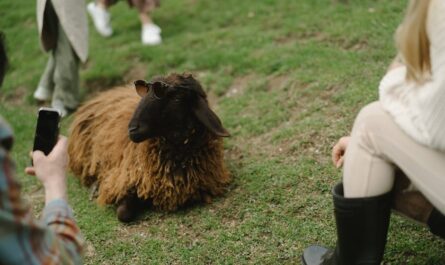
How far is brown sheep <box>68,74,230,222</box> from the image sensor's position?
3.67 metres

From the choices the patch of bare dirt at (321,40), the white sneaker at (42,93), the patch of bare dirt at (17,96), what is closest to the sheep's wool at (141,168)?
the white sneaker at (42,93)

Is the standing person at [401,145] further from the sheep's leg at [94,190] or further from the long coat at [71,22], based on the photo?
the long coat at [71,22]

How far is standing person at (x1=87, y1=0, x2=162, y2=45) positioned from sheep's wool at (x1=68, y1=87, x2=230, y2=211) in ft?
9.15

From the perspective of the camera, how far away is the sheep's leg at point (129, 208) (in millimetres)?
3865

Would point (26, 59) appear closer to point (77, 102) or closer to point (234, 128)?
point (77, 102)

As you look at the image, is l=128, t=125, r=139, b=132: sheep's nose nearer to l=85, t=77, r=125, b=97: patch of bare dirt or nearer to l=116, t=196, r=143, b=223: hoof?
l=116, t=196, r=143, b=223: hoof

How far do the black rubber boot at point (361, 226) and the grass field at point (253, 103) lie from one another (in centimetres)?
53

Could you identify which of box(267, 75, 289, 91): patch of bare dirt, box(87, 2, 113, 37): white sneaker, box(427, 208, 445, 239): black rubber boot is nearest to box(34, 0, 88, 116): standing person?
box(87, 2, 113, 37): white sneaker

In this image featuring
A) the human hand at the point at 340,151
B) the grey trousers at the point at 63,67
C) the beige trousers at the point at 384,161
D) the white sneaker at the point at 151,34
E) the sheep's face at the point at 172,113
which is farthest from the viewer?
the white sneaker at the point at 151,34

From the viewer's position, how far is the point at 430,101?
2156 mm

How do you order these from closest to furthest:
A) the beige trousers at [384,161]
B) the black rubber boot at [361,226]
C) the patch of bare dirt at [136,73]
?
the beige trousers at [384,161]
the black rubber boot at [361,226]
the patch of bare dirt at [136,73]

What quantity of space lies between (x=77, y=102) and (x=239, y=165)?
2.45 m

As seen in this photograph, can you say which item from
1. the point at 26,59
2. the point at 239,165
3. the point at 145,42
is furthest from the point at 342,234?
the point at 26,59

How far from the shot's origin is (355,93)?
15.5 feet
